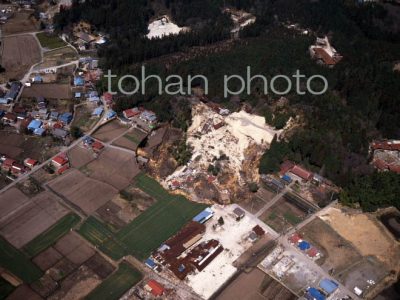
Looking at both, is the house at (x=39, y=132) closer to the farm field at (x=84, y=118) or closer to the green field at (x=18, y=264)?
the farm field at (x=84, y=118)

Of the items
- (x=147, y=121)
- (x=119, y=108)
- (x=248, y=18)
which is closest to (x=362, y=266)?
(x=147, y=121)

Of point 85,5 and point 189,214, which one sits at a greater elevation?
point 85,5

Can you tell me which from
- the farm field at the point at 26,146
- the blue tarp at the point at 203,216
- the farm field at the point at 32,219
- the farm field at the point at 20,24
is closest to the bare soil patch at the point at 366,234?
the blue tarp at the point at 203,216

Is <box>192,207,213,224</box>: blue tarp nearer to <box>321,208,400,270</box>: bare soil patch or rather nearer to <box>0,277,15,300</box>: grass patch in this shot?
<box>321,208,400,270</box>: bare soil patch

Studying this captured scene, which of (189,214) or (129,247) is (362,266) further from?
(129,247)

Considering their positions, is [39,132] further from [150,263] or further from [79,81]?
[150,263]

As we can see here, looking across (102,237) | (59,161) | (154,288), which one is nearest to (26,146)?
(59,161)

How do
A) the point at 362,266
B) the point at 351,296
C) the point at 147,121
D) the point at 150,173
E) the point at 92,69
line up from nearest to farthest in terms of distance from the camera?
the point at 351,296 < the point at 362,266 < the point at 150,173 < the point at 147,121 < the point at 92,69
